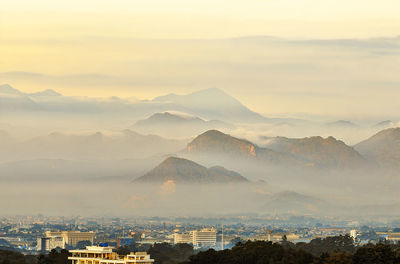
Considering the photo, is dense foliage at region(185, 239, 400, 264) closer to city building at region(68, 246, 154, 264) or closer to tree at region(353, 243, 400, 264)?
tree at region(353, 243, 400, 264)

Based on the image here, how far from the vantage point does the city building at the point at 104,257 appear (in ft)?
534

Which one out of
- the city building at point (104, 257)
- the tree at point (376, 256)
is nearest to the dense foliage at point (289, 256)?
the tree at point (376, 256)

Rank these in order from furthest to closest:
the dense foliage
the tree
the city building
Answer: the city building
the dense foliage
the tree

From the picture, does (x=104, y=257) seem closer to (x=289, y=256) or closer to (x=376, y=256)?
(x=289, y=256)

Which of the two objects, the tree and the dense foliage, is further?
the dense foliage

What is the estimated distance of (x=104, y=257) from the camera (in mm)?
168500

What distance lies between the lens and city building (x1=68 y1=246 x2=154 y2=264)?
534 ft

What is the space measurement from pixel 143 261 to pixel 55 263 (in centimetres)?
2616

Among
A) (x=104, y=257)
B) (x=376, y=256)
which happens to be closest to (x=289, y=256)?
(x=376, y=256)

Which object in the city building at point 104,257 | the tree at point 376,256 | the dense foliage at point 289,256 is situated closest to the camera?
the tree at point 376,256

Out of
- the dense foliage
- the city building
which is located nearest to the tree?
the dense foliage

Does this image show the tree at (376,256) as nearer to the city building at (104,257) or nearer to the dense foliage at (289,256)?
the dense foliage at (289,256)

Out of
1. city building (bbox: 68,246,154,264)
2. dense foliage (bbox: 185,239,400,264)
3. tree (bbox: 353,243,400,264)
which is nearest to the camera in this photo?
tree (bbox: 353,243,400,264)

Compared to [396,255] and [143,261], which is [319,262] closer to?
[396,255]
